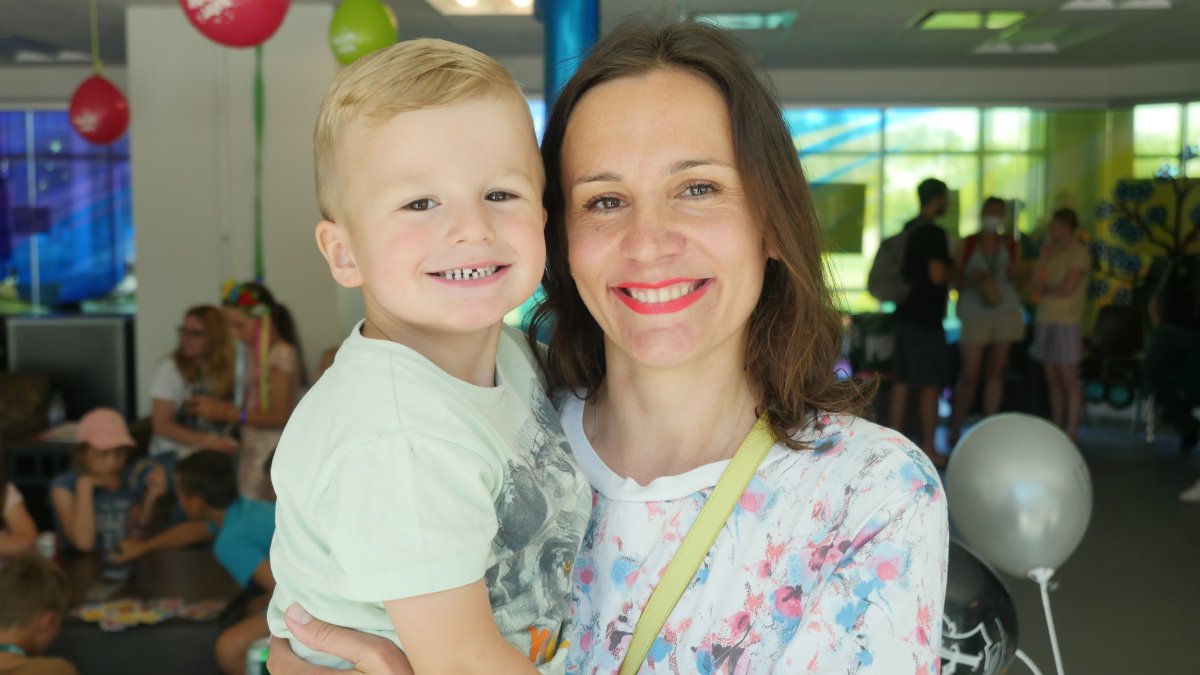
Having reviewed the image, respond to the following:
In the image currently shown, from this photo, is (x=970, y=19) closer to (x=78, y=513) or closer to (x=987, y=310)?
(x=987, y=310)

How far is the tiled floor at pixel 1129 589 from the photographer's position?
4.33 m

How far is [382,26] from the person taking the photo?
4953mm

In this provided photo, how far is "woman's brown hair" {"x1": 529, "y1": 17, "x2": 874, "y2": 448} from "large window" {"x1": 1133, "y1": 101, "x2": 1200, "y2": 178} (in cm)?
1006

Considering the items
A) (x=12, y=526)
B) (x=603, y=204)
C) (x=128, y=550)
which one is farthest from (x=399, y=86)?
(x=128, y=550)

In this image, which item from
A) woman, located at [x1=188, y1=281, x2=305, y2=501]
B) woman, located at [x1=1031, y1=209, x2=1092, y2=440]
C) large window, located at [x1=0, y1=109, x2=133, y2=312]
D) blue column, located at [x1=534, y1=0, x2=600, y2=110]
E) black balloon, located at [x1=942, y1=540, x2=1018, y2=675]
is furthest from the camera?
large window, located at [x1=0, y1=109, x2=133, y2=312]

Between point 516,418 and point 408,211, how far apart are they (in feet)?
0.89

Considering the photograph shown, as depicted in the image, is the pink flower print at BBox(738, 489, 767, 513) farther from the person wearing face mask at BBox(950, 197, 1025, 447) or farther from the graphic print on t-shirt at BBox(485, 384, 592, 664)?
the person wearing face mask at BBox(950, 197, 1025, 447)

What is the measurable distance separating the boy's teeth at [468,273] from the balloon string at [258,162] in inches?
245

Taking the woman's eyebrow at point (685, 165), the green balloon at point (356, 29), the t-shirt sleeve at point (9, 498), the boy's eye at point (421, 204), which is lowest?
the t-shirt sleeve at point (9, 498)

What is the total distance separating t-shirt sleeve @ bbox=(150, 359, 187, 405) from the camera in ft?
18.0

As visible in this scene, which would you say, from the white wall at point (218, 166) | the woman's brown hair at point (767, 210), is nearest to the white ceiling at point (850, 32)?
the white wall at point (218, 166)

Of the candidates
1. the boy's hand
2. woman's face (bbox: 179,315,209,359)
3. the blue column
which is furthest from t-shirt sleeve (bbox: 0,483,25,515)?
the blue column

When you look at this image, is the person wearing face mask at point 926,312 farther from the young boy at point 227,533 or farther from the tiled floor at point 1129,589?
the young boy at point 227,533

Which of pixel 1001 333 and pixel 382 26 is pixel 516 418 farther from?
pixel 1001 333
